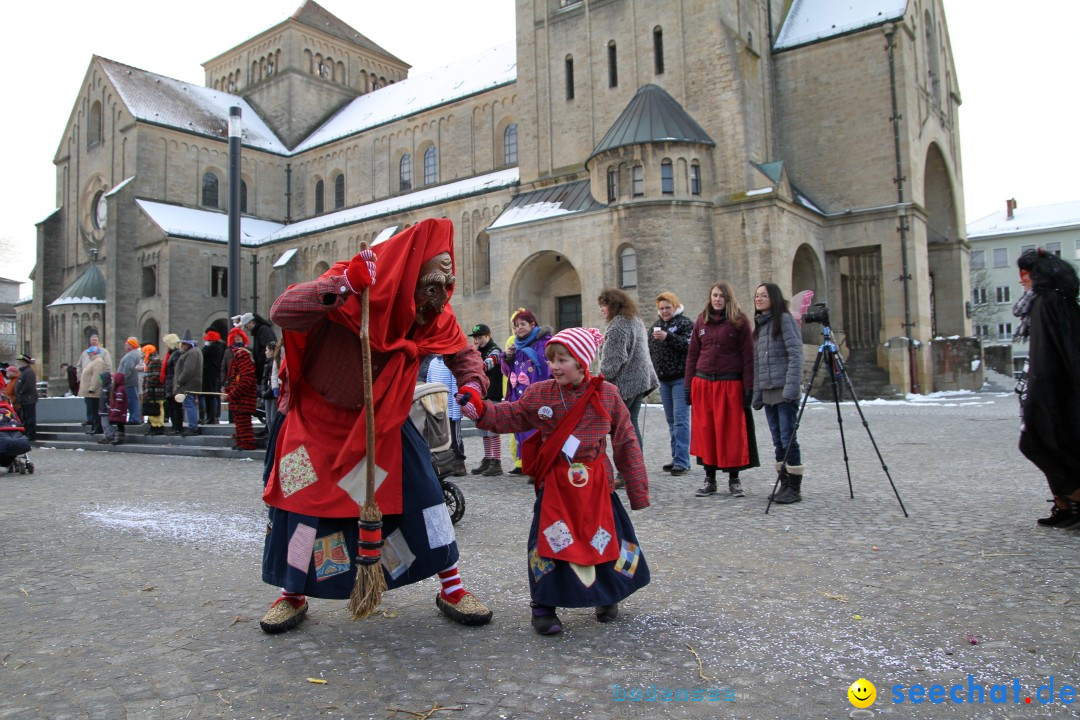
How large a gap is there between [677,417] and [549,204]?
20.8 m

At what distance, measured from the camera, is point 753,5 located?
2830 cm

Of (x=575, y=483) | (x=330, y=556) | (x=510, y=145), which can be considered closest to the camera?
(x=330, y=556)

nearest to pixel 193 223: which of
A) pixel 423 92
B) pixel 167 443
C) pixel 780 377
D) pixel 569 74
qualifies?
pixel 423 92

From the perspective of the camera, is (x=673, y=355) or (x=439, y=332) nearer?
(x=439, y=332)

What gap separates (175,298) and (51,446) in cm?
2553

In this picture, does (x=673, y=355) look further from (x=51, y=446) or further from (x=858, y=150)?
(x=858, y=150)

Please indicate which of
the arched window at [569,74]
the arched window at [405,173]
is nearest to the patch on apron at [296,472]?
the arched window at [569,74]

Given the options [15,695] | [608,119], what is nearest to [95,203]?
[608,119]

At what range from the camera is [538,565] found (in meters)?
3.47

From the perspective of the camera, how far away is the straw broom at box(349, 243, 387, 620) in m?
3.19

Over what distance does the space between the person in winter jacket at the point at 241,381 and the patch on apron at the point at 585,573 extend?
7986 mm

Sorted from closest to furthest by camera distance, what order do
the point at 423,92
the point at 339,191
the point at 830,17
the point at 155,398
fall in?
the point at 155,398
the point at 830,17
the point at 423,92
the point at 339,191

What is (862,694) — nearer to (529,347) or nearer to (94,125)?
(529,347)

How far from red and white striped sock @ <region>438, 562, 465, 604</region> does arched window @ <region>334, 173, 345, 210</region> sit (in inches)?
1672
